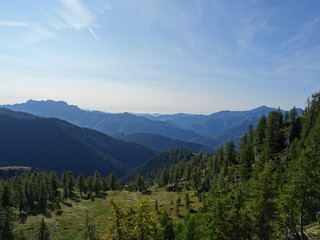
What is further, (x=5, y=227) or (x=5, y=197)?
(x=5, y=197)

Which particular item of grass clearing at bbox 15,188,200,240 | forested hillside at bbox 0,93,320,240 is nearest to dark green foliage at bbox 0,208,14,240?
forested hillside at bbox 0,93,320,240

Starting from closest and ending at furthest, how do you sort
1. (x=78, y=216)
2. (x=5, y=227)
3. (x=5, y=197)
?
(x=5, y=227) → (x=5, y=197) → (x=78, y=216)

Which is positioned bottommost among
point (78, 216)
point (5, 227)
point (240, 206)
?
point (78, 216)

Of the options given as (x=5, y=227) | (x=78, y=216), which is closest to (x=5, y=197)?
(x=78, y=216)

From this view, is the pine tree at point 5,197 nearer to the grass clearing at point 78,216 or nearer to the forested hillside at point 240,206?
the forested hillside at point 240,206

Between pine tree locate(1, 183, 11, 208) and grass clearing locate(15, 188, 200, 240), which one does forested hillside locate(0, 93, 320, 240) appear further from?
grass clearing locate(15, 188, 200, 240)

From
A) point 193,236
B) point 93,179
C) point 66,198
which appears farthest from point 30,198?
point 193,236

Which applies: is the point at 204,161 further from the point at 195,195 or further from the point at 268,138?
the point at 268,138

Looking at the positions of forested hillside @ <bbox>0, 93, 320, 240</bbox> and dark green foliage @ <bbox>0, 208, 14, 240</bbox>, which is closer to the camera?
forested hillside @ <bbox>0, 93, 320, 240</bbox>

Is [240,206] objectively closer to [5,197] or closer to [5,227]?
[5,227]

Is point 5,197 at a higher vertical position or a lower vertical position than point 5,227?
lower

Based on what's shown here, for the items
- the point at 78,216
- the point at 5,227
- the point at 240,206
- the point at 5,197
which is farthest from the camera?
the point at 78,216

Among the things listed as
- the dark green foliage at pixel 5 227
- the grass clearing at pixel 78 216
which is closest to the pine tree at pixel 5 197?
the grass clearing at pixel 78 216

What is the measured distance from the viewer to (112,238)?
83.7 feet
